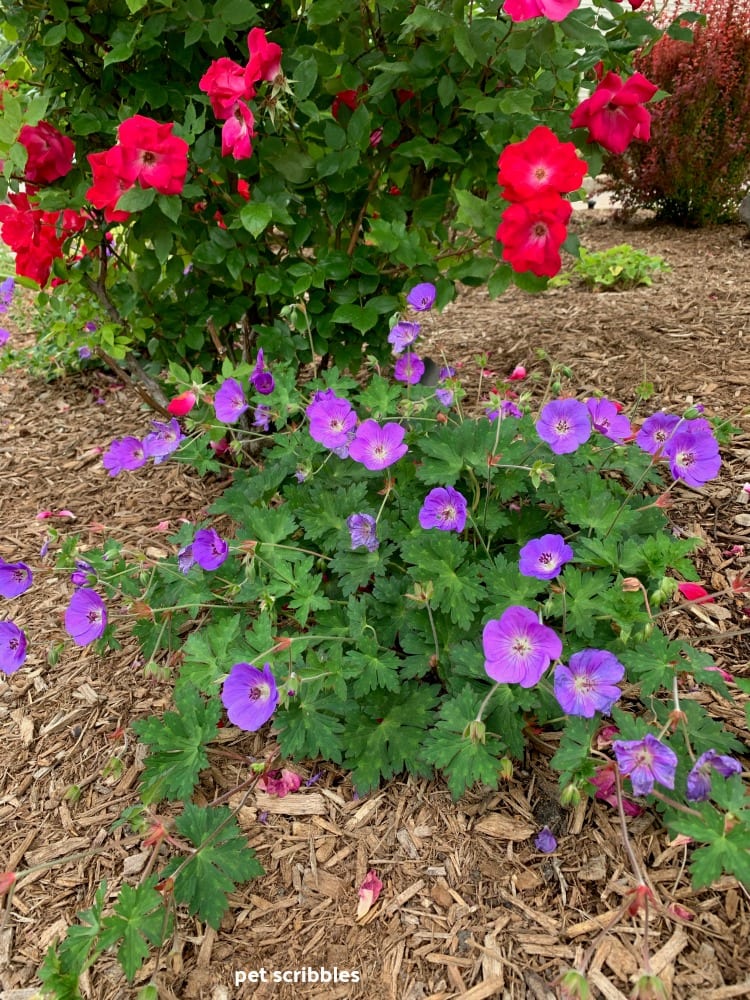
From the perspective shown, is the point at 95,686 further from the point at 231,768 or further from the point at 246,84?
the point at 246,84

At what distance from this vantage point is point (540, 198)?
1.58m

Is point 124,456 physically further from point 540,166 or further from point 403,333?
point 540,166

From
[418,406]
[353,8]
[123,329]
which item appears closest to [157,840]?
[418,406]

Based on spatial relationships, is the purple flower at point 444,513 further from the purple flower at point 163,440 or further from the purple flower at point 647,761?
the purple flower at point 163,440

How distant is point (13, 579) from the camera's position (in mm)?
1683

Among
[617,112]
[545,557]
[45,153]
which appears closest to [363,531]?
[545,557]

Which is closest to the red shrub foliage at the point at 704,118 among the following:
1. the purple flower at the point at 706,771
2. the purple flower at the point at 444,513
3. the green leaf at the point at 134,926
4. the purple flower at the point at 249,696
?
the purple flower at the point at 444,513

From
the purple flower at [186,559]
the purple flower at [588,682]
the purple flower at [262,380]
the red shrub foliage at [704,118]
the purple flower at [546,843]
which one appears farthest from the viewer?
the red shrub foliage at [704,118]

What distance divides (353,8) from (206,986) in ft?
7.23

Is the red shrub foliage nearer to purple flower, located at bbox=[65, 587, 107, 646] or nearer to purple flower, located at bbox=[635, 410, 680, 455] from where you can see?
purple flower, located at bbox=[635, 410, 680, 455]

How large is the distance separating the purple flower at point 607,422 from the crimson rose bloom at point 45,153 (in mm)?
1604

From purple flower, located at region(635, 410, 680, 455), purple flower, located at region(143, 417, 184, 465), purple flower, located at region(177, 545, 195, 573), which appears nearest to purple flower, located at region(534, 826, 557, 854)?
purple flower, located at region(635, 410, 680, 455)

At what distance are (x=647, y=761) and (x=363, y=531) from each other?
0.77m

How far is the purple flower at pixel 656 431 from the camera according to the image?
1.71 m
